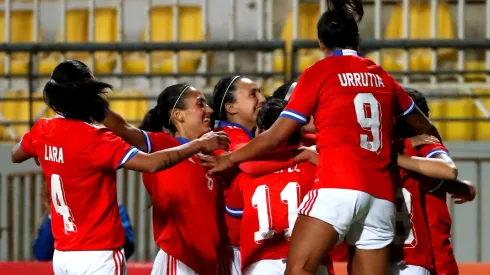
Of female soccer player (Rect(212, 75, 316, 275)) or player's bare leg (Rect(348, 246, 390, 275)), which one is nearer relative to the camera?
player's bare leg (Rect(348, 246, 390, 275))

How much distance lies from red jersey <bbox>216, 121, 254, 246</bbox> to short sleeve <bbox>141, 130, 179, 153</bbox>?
1.13 ft

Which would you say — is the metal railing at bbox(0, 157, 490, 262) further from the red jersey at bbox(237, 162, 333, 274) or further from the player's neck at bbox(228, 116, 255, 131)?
the red jersey at bbox(237, 162, 333, 274)

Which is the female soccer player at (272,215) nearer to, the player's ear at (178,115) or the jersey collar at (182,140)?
the jersey collar at (182,140)

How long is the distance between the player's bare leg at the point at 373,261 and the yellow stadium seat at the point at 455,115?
523 centimetres

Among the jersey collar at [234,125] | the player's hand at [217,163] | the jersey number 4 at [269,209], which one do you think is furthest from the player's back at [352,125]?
the jersey collar at [234,125]

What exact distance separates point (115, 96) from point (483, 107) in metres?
3.68

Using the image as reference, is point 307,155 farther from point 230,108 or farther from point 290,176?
point 230,108

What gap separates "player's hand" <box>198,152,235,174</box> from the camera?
14.6 feet

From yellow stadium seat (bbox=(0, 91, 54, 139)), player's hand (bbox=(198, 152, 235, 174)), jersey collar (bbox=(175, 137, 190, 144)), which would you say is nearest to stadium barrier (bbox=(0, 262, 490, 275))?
jersey collar (bbox=(175, 137, 190, 144))

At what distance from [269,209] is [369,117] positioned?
0.70 meters

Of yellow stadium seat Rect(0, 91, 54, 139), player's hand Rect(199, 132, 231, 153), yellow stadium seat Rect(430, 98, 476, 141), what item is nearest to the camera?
player's hand Rect(199, 132, 231, 153)

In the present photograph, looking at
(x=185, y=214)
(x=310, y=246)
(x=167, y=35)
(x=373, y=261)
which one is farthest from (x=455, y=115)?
(x=310, y=246)

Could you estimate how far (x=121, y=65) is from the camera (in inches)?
380

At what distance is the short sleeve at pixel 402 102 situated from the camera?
171 inches
